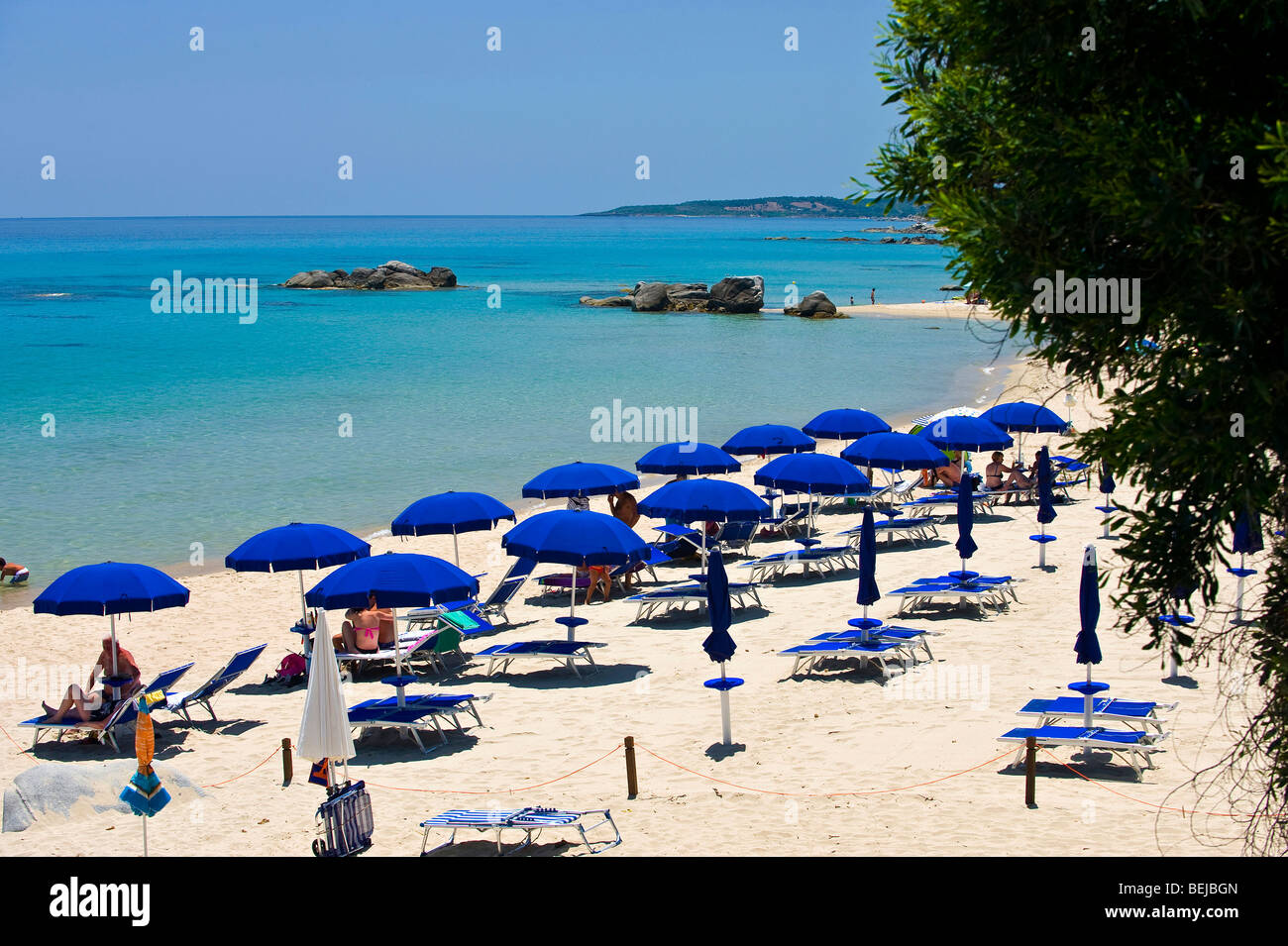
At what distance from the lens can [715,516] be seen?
54.5 feet

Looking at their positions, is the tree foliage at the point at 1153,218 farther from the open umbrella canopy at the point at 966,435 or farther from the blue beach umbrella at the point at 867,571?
the open umbrella canopy at the point at 966,435

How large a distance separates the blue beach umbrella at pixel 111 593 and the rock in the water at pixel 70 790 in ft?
8.55

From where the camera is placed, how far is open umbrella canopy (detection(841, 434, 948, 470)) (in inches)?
798

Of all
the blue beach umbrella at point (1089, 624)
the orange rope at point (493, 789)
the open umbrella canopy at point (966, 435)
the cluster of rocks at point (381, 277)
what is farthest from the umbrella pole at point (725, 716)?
the cluster of rocks at point (381, 277)

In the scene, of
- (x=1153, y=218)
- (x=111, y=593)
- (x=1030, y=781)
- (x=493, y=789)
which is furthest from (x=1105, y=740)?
(x=111, y=593)

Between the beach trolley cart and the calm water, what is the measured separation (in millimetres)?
14245

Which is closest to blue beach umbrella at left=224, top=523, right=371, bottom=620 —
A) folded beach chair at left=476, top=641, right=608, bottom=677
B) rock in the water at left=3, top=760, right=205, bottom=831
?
folded beach chair at left=476, top=641, right=608, bottom=677

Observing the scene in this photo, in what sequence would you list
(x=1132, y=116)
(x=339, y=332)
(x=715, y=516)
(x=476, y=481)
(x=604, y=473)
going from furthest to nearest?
(x=339, y=332) < (x=476, y=481) < (x=604, y=473) < (x=715, y=516) < (x=1132, y=116)

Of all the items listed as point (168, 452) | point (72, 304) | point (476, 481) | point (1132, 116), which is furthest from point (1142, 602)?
point (72, 304)

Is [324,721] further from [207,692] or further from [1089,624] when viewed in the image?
[1089,624]

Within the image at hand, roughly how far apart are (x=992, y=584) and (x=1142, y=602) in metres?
9.72

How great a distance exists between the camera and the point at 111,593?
13.1 meters

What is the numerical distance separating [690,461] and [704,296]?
66.9 metres
